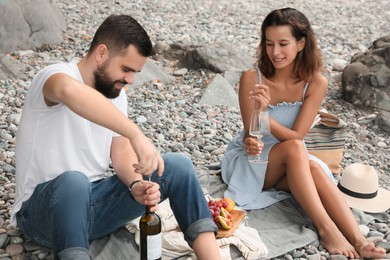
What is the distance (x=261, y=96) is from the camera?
429 centimetres

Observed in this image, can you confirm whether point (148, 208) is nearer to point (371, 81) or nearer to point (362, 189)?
point (362, 189)

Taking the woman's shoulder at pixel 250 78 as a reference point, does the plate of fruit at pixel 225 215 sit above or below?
below

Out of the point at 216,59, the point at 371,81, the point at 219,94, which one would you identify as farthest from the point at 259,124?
the point at 371,81

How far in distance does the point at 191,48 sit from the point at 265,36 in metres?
4.16

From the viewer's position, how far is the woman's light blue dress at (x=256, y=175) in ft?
15.2

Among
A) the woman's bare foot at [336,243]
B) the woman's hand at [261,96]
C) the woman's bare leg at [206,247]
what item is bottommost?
the woman's bare foot at [336,243]

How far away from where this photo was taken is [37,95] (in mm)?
3369

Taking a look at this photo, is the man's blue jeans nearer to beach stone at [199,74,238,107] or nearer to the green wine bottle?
the green wine bottle

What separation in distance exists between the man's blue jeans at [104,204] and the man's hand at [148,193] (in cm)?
17

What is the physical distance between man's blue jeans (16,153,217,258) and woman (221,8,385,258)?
3.42ft

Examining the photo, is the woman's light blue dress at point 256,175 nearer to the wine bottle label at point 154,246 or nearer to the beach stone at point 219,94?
the wine bottle label at point 154,246

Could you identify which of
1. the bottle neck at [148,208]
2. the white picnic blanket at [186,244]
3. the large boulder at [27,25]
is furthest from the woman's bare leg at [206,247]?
the large boulder at [27,25]

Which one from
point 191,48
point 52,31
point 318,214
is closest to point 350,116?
point 191,48

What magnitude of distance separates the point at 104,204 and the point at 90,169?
25 cm
